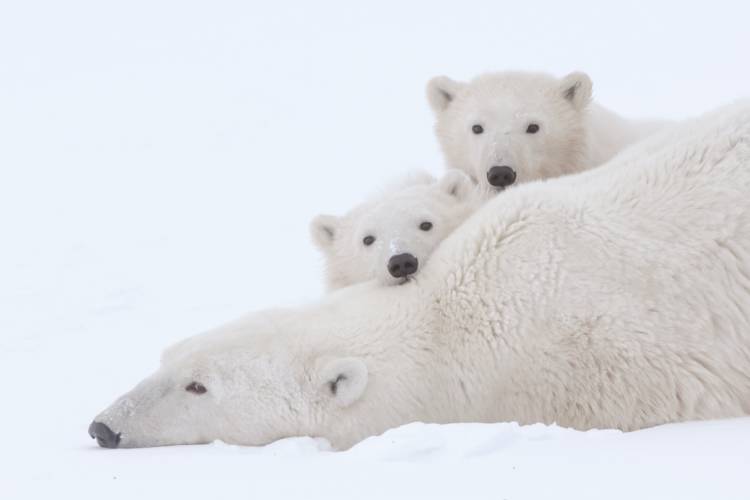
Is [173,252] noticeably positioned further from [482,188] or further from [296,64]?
[296,64]

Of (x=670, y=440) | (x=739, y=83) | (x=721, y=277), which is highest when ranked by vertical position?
(x=721, y=277)

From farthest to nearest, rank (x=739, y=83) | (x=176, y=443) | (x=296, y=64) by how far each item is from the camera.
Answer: (x=296, y=64) < (x=739, y=83) < (x=176, y=443)

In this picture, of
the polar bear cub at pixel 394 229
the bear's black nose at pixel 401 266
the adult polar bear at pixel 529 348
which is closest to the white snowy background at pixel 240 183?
the adult polar bear at pixel 529 348

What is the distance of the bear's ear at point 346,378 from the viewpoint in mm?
4504

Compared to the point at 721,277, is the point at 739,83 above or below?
below

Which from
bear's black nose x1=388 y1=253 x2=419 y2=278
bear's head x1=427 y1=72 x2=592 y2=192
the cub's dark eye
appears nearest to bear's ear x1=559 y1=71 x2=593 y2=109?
bear's head x1=427 y1=72 x2=592 y2=192

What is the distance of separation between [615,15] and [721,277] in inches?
724

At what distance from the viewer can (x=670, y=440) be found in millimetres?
4043

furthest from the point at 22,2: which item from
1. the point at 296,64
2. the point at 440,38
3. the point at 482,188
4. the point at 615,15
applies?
the point at 482,188

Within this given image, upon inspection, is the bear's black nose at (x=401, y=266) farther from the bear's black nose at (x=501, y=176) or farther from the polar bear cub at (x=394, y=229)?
the bear's black nose at (x=501, y=176)

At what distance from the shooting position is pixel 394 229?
5703 mm

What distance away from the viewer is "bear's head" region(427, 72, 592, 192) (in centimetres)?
681

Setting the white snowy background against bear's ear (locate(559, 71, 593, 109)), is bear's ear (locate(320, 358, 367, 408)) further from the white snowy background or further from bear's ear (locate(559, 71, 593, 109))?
bear's ear (locate(559, 71, 593, 109))

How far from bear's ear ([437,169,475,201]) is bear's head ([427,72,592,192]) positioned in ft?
1.19
